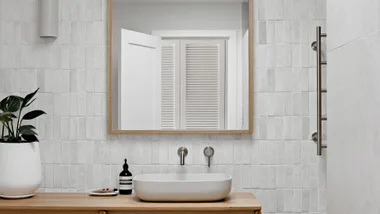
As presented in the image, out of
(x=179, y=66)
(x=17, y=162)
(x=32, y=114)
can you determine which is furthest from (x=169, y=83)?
(x=17, y=162)

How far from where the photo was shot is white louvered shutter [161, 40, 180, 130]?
2949 mm

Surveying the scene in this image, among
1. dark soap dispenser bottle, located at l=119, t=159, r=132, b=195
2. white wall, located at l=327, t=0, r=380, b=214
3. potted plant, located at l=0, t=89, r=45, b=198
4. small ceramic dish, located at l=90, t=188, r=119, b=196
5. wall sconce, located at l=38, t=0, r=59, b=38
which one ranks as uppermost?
wall sconce, located at l=38, t=0, r=59, b=38

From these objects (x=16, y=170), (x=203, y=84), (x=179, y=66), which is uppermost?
(x=179, y=66)

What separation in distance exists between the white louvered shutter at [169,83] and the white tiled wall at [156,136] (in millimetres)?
96

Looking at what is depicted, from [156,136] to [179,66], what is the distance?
1.41 ft

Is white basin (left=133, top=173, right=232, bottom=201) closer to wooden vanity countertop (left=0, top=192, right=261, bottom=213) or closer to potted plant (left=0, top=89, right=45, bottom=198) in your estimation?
wooden vanity countertop (left=0, top=192, right=261, bottom=213)

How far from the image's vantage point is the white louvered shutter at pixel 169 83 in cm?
295

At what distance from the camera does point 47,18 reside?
2924 mm

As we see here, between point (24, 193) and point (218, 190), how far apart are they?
1.01 meters

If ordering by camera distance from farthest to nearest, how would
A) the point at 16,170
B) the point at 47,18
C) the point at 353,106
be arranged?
the point at 47,18 < the point at 16,170 < the point at 353,106

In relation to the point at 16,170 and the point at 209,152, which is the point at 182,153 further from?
the point at 16,170

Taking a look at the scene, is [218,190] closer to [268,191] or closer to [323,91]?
[268,191]

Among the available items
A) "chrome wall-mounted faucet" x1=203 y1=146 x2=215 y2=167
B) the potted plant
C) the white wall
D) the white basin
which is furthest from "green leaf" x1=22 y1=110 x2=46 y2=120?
the white wall

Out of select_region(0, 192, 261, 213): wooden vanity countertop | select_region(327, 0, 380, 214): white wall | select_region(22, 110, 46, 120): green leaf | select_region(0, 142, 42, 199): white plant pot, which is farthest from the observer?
select_region(22, 110, 46, 120): green leaf
